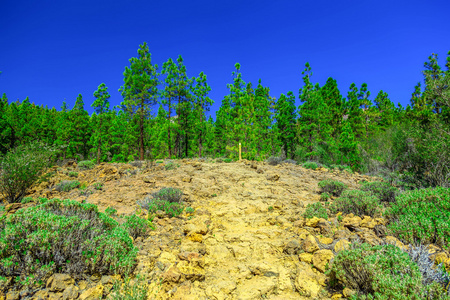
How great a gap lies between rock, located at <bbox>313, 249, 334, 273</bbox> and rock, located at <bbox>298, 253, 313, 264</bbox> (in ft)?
0.48

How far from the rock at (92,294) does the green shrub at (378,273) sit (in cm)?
325

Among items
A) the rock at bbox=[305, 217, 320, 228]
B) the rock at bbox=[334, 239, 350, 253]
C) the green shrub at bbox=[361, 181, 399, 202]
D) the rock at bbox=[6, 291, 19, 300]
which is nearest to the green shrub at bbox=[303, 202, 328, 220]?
the rock at bbox=[305, 217, 320, 228]

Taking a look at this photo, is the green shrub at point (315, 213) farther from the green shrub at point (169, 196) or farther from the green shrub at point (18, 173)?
the green shrub at point (18, 173)

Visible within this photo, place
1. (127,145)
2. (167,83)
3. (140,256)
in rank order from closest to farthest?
(140,256), (167,83), (127,145)

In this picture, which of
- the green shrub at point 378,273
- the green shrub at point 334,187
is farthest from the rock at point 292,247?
the green shrub at point 334,187

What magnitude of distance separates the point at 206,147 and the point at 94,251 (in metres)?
31.1

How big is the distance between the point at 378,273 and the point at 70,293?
3948 mm

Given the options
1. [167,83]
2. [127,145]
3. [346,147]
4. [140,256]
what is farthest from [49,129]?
[346,147]

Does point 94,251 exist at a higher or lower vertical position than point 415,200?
lower

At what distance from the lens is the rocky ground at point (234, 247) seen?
10.7ft

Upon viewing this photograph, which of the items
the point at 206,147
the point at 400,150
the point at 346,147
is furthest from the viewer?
the point at 206,147

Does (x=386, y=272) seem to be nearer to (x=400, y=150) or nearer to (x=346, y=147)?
(x=400, y=150)

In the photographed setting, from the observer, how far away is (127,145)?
27891 millimetres

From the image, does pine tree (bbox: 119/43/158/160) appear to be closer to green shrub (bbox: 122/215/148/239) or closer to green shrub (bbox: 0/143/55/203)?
green shrub (bbox: 0/143/55/203)
